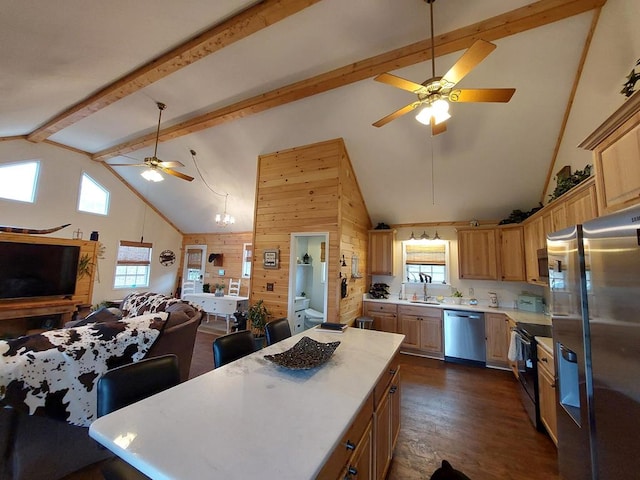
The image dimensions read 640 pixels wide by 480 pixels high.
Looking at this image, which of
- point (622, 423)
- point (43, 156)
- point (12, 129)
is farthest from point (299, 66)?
point (43, 156)

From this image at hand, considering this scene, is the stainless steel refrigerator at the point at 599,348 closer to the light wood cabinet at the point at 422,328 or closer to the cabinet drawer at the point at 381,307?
the light wood cabinet at the point at 422,328

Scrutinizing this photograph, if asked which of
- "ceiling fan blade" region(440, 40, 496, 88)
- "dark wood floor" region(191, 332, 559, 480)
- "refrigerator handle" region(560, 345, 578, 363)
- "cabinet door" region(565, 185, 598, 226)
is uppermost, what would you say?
"ceiling fan blade" region(440, 40, 496, 88)

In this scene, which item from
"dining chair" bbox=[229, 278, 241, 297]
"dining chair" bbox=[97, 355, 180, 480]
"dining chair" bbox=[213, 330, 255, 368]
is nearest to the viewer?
"dining chair" bbox=[97, 355, 180, 480]

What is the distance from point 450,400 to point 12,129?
27.5ft

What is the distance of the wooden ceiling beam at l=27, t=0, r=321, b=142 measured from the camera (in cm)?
218

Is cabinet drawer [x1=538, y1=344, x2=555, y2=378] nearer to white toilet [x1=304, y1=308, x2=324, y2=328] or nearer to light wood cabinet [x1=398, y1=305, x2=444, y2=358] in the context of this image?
light wood cabinet [x1=398, y1=305, x2=444, y2=358]

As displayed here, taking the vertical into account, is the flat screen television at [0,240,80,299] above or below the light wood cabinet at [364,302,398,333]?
above

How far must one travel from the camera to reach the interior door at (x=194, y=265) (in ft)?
26.9

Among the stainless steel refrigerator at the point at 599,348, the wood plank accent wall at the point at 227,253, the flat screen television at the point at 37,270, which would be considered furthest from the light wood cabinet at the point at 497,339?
the flat screen television at the point at 37,270

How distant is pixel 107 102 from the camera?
3.61 metres

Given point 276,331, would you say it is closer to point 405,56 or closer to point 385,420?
point 385,420

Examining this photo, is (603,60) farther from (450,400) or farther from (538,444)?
(450,400)

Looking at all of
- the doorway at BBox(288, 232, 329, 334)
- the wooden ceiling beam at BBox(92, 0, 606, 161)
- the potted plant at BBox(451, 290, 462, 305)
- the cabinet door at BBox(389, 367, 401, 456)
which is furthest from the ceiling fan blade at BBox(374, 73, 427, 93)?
the potted plant at BBox(451, 290, 462, 305)

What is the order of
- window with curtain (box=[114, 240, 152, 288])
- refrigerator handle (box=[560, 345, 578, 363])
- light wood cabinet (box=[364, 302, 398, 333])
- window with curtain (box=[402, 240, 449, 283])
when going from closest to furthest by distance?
refrigerator handle (box=[560, 345, 578, 363]) → light wood cabinet (box=[364, 302, 398, 333]) → window with curtain (box=[402, 240, 449, 283]) → window with curtain (box=[114, 240, 152, 288])
